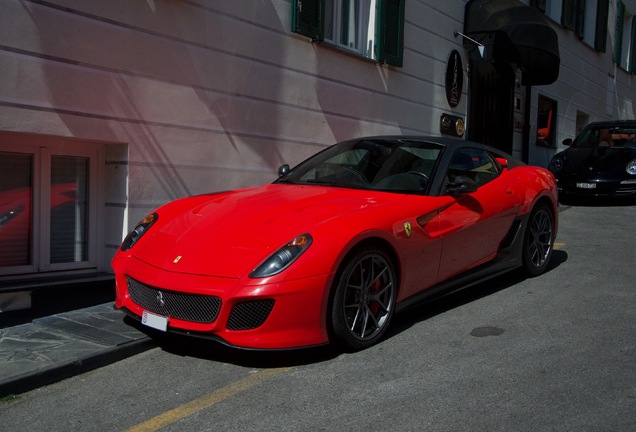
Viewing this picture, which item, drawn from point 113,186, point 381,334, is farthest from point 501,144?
point 381,334

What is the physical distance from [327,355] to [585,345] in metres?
1.65

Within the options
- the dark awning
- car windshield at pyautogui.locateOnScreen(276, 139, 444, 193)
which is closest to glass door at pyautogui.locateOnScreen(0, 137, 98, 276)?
car windshield at pyautogui.locateOnScreen(276, 139, 444, 193)

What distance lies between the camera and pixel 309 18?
8.42 meters

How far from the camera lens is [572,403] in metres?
3.39

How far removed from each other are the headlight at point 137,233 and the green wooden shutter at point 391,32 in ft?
19.3

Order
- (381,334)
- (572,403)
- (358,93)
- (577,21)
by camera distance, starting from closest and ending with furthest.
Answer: (572,403) < (381,334) < (358,93) < (577,21)

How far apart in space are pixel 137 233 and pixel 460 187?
2369 mm

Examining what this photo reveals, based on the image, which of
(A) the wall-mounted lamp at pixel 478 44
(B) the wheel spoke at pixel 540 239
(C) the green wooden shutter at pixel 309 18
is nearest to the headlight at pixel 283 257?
(B) the wheel spoke at pixel 540 239

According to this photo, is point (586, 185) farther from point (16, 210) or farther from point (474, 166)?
point (16, 210)

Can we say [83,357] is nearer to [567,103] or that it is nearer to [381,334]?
[381,334]

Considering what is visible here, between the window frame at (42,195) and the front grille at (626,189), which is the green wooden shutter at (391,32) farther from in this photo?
the window frame at (42,195)

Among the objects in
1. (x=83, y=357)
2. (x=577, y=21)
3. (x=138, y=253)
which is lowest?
(x=83, y=357)

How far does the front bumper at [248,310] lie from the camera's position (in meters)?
3.83

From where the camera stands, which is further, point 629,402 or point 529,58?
point 529,58
